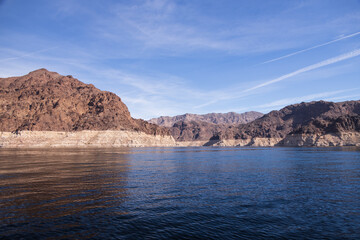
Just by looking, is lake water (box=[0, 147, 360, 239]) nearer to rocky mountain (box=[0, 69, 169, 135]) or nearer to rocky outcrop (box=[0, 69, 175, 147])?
rocky outcrop (box=[0, 69, 175, 147])

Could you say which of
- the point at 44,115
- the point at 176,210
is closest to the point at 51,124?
the point at 44,115

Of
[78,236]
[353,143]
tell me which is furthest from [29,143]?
[353,143]

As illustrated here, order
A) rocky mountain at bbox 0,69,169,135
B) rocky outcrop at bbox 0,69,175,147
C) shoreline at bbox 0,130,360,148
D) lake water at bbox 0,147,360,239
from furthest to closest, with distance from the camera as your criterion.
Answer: rocky mountain at bbox 0,69,169,135
rocky outcrop at bbox 0,69,175,147
shoreline at bbox 0,130,360,148
lake water at bbox 0,147,360,239

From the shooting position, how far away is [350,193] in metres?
21.7

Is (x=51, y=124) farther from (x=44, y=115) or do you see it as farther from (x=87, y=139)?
(x=87, y=139)

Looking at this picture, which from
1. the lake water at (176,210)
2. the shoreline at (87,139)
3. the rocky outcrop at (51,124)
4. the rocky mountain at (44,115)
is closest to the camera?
the lake water at (176,210)

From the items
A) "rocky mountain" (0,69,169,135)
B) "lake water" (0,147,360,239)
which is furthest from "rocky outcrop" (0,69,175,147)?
"lake water" (0,147,360,239)

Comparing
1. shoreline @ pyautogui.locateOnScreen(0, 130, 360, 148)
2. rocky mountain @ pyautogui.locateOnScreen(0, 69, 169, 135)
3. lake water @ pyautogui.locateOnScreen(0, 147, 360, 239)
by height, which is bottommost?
lake water @ pyautogui.locateOnScreen(0, 147, 360, 239)

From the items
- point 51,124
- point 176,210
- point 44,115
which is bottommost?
point 176,210

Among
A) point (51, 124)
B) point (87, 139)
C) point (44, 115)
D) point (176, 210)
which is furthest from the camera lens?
point (44, 115)

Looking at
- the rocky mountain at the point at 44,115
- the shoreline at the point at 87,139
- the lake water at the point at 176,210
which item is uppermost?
the rocky mountain at the point at 44,115

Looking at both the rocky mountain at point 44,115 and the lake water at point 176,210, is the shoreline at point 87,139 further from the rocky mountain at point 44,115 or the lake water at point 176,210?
the lake water at point 176,210

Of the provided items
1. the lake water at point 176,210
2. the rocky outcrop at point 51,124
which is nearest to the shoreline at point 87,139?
the rocky outcrop at point 51,124

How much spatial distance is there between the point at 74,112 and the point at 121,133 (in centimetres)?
4063
